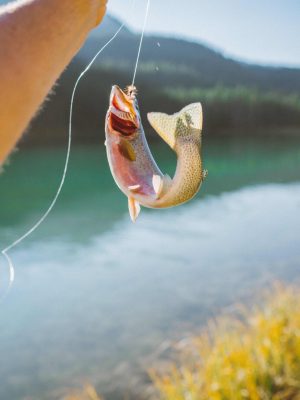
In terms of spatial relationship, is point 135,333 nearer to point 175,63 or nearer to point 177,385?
point 177,385

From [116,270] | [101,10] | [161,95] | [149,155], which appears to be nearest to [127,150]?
[149,155]

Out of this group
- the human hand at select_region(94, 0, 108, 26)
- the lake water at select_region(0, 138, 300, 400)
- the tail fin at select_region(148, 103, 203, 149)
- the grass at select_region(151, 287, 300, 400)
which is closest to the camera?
the human hand at select_region(94, 0, 108, 26)

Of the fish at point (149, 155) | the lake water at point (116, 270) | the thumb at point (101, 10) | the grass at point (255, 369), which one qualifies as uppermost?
the thumb at point (101, 10)

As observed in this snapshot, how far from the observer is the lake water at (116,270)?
12.4 feet

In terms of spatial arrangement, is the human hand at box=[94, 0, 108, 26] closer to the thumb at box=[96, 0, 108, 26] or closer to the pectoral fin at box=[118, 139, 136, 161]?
the thumb at box=[96, 0, 108, 26]

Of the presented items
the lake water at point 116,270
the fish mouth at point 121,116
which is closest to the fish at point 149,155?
the fish mouth at point 121,116

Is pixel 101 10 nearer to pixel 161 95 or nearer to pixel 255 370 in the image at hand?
pixel 255 370

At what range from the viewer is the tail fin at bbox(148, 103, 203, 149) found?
562mm

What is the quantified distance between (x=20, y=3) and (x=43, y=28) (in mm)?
28

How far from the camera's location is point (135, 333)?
427 centimetres

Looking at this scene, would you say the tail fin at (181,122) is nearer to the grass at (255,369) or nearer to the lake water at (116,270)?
the grass at (255,369)

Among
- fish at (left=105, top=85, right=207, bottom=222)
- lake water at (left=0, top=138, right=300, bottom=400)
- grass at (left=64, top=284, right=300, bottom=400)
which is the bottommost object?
lake water at (left=0, top=138, right=300, bottom=400)

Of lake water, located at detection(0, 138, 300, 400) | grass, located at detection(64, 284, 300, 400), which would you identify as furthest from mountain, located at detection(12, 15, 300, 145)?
grass, located at detection(64, 284, 300, 400)

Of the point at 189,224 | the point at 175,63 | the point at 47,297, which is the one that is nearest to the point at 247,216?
the point at 189,224
